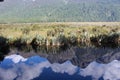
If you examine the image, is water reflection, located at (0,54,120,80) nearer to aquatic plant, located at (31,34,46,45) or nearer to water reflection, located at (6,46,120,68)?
water reflection, located at (6,46,120,68)

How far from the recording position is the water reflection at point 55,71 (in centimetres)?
1794

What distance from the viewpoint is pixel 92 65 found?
73.6 feet

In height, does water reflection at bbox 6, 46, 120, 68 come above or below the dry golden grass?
above

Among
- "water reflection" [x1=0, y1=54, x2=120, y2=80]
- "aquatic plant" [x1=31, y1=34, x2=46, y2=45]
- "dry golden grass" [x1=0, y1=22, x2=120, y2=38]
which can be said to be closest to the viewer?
"water reflection" [x1=0, y1=54, x2=120, y2=80]

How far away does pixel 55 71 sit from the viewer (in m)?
19.7

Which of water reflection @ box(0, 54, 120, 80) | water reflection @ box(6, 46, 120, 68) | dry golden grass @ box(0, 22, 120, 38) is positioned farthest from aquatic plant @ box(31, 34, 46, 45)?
water reflection @ box(0, 54, 120, 80)

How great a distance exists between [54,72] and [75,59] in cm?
701

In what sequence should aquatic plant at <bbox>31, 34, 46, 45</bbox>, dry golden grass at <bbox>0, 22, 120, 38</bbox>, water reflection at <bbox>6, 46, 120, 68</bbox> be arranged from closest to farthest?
water reflection at <bbox>6, 46, 120, 68</bbox> → aquatic plant at <bbox>31, 34, 46, 45</bbox> → dry golden grass at <bbox>0, 22, 120, 38</bbox>

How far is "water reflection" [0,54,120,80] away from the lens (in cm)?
1794

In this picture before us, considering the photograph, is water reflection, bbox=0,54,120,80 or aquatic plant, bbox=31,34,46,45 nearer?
water reflection, bbox=0,54,120,80

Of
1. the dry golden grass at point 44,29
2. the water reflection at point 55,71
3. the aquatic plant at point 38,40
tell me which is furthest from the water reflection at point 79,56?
the dry golden grass at point 44,29

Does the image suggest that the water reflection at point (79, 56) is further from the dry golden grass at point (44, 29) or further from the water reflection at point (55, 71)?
the dry golden grass at point (44, 29)

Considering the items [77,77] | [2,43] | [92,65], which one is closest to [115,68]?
[92,65]

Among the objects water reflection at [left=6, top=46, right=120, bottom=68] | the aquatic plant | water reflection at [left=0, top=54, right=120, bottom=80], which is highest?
water reflection at [left=0, top=54, right=120, bottom=80]
